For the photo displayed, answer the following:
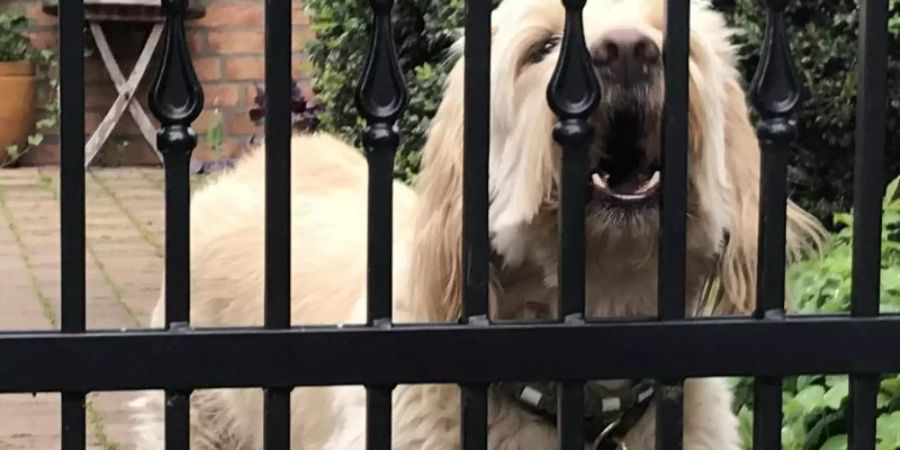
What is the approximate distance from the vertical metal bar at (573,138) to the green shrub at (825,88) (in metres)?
2.78

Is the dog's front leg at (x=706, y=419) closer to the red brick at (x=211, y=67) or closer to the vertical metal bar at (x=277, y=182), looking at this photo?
the vertical metal bar at (x=277, y=182)

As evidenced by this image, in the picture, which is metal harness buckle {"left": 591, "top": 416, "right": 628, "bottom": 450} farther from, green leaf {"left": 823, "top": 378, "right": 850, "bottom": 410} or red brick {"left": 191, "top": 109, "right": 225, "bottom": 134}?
red brick {"left": 191, "top": 109, "right": 225, "bottom": 134}

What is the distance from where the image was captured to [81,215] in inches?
69.9

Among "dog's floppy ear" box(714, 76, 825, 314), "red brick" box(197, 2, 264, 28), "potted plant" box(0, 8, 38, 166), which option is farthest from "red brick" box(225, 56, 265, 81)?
"dog's floppy ear" box(714, 76, 825, 314)

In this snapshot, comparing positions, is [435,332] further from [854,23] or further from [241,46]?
[241,46]

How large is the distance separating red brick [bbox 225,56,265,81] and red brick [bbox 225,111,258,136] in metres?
0.27

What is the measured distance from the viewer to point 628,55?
224 centimetres

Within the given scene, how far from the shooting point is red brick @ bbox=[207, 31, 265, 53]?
10.5 m

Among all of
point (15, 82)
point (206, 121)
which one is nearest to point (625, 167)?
point (206, 121)

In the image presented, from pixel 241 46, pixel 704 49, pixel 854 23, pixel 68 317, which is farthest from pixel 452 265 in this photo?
pixel 241 46

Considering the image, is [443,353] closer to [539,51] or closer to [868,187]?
[868,187]

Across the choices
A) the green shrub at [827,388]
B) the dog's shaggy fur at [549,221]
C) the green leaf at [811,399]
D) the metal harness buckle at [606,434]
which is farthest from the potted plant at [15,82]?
the metal harness buckle at [606,434]

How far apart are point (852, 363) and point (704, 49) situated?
0.84 metres

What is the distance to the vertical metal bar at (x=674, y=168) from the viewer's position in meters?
1.86
